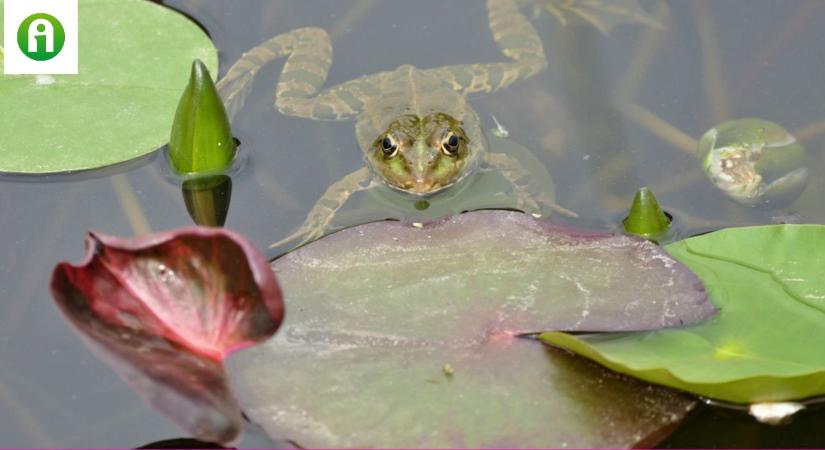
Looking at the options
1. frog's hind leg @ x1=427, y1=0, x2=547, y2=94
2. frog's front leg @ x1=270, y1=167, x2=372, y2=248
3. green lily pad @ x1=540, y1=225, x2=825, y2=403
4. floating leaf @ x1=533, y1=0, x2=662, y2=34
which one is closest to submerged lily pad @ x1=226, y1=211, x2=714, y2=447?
green lily pad @ x1=540, y1=225, x2=825, y2=403

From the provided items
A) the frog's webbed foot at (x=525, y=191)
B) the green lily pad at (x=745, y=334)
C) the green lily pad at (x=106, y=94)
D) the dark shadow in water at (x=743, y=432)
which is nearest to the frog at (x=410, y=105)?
the frog's webbed foot at (x=525, y=191)

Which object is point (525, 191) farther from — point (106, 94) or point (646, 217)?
point (106, 94)

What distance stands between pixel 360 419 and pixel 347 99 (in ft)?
7.87

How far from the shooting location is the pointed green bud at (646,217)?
3863 mm

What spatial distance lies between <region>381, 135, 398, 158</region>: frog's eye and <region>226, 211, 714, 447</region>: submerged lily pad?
987 millimetres

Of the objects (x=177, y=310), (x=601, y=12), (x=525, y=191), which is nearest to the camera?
(x=177, y=310)

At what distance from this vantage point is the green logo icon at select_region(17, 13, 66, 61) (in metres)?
4.64

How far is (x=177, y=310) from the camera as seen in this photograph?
300 cm

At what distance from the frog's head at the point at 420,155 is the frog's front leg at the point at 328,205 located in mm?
123

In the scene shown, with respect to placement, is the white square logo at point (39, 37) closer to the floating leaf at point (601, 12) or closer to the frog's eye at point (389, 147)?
the frog's eye at point (389, 147)

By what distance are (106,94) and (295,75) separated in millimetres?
965

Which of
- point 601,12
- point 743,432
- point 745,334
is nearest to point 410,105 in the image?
point 601,12

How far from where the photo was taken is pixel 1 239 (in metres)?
4.07

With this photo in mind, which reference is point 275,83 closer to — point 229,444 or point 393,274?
point 393,274
